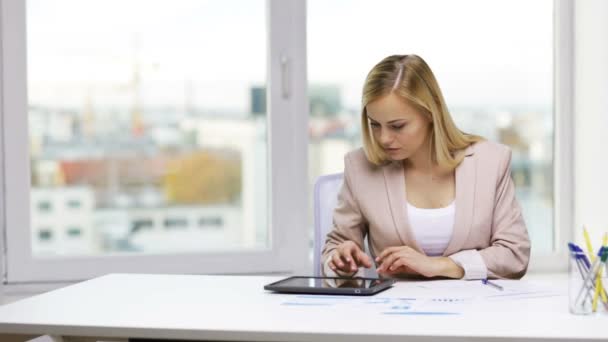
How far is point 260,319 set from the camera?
5.27 feet

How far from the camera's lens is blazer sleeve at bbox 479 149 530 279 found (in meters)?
2.23

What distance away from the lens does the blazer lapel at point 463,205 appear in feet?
7.59

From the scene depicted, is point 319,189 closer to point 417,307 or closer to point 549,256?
point 417,307

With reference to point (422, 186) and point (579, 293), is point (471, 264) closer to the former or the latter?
point (422, 186)

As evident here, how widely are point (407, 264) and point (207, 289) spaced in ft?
1.65

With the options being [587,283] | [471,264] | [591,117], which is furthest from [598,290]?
[591,117]

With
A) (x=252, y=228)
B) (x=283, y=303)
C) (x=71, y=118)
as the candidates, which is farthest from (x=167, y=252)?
(x=283, y=303)

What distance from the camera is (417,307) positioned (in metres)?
1.70

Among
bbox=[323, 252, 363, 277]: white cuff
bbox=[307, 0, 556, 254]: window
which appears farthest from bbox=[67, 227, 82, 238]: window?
bbox=[323, 252, 363, 277]: white cuff

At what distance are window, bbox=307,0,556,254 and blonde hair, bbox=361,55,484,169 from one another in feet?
3.52

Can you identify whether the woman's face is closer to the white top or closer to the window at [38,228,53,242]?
the white top

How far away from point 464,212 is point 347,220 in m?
0.33

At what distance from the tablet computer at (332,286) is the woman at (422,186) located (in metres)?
0.24

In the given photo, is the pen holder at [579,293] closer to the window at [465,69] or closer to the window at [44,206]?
the window at [465,69]
